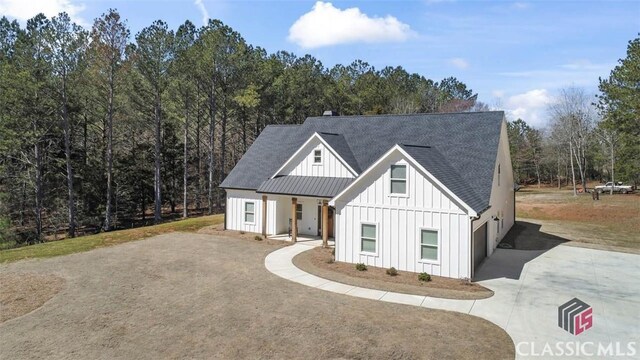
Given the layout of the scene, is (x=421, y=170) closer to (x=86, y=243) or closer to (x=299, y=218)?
(x=299, y=218)

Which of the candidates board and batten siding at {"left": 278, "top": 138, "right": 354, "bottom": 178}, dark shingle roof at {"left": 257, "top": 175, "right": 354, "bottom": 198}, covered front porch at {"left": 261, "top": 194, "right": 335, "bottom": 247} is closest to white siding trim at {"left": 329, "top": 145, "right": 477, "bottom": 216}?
dark shingle roof at {"left": 257, "top": 175, "right": 354, "bottom": 198}

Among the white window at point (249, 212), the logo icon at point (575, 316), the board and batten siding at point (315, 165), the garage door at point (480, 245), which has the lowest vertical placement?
the logo icon at point (575, 316)

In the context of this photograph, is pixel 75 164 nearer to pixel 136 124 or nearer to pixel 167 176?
pixel 136 124

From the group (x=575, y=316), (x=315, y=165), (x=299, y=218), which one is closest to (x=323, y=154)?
(x=315, y=165)

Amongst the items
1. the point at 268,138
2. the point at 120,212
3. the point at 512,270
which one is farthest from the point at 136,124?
the point at 512,270

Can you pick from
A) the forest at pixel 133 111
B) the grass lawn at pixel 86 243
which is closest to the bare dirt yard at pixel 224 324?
the grass lawn at pixel 86 243

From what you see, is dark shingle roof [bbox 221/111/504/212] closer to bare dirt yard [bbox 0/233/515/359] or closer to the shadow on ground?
the shadow on ground

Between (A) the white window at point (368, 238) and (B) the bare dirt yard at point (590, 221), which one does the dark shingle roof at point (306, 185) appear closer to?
(A) the white window at point (368, 238)
